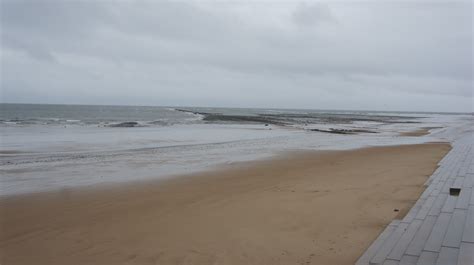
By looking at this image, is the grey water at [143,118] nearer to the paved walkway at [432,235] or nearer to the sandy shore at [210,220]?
the sandy shore at [210,220]

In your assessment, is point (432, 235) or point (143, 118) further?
point (143, 118)

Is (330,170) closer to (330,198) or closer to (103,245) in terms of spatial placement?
(330,198)

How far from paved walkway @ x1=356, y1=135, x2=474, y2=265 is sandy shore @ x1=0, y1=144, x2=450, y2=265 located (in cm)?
30

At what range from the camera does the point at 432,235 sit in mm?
4918

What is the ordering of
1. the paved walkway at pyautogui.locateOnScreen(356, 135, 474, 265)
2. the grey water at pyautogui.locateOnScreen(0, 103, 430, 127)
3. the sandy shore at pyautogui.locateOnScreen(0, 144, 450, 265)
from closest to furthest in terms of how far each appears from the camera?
1. the paved walkway at pyautogui.locateOnScreen(356, 135, 474, 265)
2. the sandy shore at pyautogui.locateOnScreen(0, 144, 450, 265)
3. the grey water at pyautogui.locateOnScreen(0, 103, 430, 127)

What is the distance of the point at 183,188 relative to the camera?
357 inches

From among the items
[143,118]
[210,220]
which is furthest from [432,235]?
[143,118]

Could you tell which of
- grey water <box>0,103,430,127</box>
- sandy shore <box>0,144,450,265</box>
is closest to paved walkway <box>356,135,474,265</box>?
sandy shore <box>0,144,450,265</box>

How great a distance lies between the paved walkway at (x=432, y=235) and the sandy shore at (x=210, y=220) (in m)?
0.30

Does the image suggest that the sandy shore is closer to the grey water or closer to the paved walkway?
the paved walkway

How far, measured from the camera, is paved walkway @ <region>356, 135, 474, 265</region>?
4.22 m

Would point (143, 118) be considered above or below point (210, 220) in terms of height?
below

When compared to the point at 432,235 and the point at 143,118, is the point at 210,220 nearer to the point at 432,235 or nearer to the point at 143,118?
the point at 432,235

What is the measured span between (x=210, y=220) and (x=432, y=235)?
3372mm
